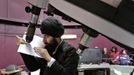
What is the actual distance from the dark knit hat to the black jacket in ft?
0.31

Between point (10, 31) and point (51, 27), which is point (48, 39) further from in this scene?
point (10, 31)

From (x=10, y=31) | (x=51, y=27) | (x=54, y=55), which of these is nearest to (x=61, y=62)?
(x=54, y=55)

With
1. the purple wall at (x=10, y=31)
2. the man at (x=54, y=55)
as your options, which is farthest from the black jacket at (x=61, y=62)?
the purple wall at (x=10, y=31)

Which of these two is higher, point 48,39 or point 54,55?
point 48,39

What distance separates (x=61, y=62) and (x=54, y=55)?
0.07 meters

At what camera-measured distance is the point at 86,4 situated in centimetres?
38

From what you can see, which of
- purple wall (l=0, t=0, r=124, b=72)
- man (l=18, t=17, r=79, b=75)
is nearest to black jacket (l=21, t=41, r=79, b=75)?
man (l=18, t=17, r=79, b=75)

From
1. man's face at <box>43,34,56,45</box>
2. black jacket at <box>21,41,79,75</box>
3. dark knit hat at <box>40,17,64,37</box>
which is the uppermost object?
dark knit hat at <box>40,17,64,37</box>

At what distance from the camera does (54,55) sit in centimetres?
150

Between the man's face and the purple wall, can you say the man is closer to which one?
the man's face

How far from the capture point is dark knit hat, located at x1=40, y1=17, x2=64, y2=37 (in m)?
1.35

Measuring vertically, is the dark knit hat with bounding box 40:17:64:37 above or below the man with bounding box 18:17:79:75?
above

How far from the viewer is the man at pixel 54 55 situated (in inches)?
53.3

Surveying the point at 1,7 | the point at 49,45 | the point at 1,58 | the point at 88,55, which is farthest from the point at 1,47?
the point at 49,45
